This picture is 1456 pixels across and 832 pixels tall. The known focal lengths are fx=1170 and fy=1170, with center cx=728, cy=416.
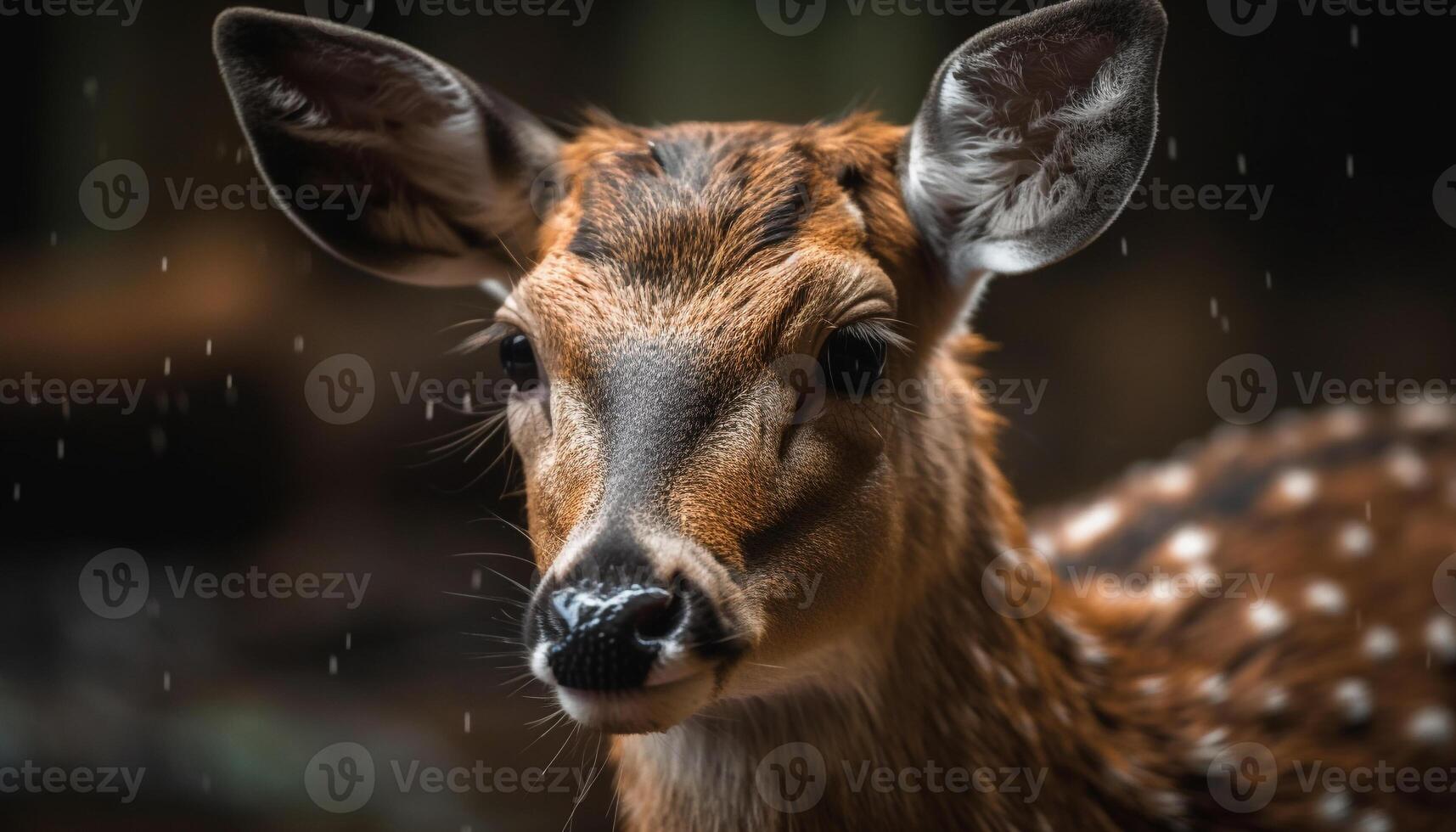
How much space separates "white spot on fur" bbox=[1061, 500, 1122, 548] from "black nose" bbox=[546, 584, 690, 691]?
2.43 m

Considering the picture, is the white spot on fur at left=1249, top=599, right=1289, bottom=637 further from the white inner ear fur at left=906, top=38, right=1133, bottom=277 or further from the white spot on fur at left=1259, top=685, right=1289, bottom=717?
the white inner ear fur at left=906, top=38, right=1133, bottom=277

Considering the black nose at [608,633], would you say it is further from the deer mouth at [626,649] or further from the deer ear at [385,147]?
the deer ear at [385,147]

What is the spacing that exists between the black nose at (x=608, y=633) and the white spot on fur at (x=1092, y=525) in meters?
2.43

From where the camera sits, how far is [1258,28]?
5.05 metres

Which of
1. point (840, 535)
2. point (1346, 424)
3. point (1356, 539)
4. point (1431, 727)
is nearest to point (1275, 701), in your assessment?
point (1431, 727)

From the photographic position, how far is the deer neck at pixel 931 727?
232 centimetres

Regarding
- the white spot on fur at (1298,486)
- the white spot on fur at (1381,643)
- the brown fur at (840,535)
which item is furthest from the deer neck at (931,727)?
the white spot on fur at (1298,486)

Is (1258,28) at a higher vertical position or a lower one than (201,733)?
higher

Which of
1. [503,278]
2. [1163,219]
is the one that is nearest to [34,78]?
[503,278]

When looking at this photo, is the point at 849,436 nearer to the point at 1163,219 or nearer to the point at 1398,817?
the point at 1398,817

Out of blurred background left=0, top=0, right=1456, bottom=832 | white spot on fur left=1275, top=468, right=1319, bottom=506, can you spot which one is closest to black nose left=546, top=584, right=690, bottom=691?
white spot on fur left=1275, top=468, right=1319, bottom=506

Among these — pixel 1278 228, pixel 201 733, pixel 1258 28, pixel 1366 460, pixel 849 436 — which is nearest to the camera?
pixel 849 436

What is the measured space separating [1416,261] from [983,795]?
4.31m

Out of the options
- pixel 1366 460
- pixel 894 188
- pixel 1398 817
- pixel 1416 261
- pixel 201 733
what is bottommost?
pixel 201 733
